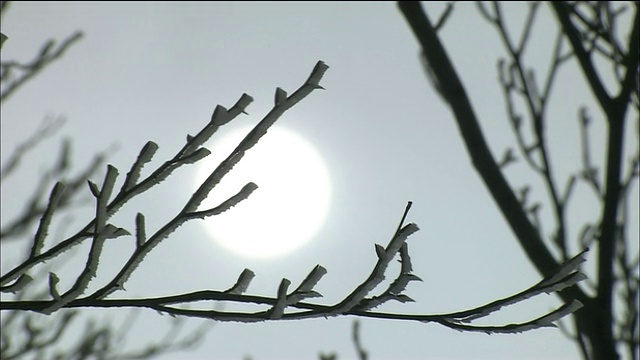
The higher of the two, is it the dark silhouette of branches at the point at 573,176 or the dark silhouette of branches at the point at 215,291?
the dark silhouette of branches at the point at 573,176

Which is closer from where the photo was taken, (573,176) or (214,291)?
(214,291)

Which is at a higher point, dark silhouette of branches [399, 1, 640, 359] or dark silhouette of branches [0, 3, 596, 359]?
dark silhouette of branches [399, 1, 640, 359]

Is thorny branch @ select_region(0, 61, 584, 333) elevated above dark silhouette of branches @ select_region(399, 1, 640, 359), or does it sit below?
below

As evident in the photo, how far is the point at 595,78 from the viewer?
2326 millimetres

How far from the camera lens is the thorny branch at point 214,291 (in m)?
1.05

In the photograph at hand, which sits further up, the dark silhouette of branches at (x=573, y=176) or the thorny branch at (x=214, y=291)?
the dark silhouette of branches at (x=573, y=176)

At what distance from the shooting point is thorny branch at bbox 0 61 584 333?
3.44 feet

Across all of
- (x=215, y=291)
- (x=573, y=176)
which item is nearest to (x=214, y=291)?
(x=215, y=291)

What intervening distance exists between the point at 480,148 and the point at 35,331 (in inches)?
95.7

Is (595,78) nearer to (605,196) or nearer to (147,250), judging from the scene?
(605,196)

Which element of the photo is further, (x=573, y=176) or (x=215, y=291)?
(x=573, y=176)

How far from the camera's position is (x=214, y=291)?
3.50 ft

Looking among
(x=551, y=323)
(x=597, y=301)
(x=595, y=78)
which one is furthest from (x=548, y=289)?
(x=595, y=78)

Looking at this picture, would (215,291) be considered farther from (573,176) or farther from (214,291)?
(573,176)
